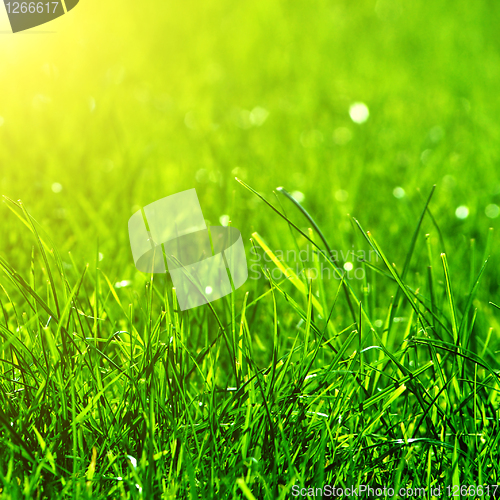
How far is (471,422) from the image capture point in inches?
29.7

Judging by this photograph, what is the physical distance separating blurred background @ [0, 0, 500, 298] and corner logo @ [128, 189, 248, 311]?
0.11 metres

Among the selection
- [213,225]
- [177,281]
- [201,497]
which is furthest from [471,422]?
[213,225]

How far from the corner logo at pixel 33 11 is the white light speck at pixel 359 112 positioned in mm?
1464

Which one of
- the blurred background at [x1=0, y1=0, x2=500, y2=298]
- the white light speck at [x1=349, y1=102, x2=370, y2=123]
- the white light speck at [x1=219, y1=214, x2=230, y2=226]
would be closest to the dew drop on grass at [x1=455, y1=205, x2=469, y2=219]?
the blurred background at [x1=0, y1=0, x2=500, y2=298]

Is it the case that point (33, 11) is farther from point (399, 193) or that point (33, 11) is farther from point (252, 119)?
point (399, 193)

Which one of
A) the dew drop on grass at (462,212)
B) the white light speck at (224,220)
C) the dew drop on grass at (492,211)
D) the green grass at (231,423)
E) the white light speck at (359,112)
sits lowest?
the dew drop on grass at (492,211)

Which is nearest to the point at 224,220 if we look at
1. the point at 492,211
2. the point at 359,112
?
the point at 492,211

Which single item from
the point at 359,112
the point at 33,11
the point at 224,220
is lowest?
the point at 224,220

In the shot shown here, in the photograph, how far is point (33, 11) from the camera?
1.77 meters

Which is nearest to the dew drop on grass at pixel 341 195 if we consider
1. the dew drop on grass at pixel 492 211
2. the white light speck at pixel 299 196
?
the white light speck at pixel 299 196

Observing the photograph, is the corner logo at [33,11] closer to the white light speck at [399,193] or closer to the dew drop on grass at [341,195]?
the dew drop on grass at [341,195]

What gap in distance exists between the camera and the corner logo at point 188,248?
0.99 m

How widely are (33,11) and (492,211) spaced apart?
6.06 ft

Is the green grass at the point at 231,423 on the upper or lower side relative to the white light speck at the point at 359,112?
lower
